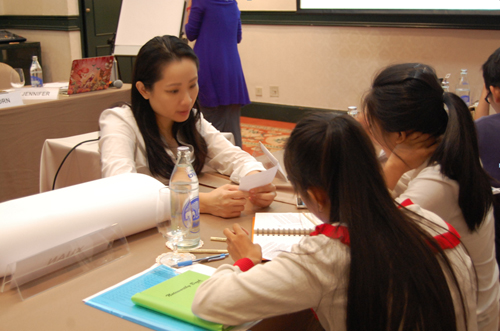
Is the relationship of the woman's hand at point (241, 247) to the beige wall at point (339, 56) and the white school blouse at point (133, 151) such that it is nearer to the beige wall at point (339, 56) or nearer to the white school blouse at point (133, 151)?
the white school blouse at point (133, 151)

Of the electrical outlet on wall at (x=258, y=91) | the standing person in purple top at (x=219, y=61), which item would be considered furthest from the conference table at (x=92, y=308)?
the electrical outlet on wall at (x=258, y=91)

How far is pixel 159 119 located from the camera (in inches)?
72.3

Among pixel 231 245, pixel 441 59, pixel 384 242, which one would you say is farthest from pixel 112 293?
pixel 441 59

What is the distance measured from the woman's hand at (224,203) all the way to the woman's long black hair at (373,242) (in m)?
0.51

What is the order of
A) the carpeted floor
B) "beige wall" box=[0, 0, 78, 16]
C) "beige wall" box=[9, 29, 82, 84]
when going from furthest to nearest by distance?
"beige wall" box=[9, 29, 82, 84] < "beige wall" box=[0, 0, 78, 16] < the carpeted floor

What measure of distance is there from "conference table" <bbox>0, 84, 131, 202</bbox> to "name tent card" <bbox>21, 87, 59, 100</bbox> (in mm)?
56

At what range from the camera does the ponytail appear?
3.55 feet

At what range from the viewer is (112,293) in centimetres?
92

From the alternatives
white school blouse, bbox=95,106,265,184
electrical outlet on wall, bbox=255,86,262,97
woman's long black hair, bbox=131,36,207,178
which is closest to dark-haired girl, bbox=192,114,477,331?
white school blouse, bbox=95,106,265,184

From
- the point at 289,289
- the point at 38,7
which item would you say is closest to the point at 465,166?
the point at 289,289

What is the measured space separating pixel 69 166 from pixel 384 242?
1.56 meters

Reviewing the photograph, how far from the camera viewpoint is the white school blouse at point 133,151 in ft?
5.09

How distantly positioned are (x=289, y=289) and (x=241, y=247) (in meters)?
0.25

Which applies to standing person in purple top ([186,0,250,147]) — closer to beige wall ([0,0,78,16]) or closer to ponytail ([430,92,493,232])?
ponytail ([430,92,493,232])
